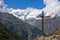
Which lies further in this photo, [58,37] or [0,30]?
[58,37]

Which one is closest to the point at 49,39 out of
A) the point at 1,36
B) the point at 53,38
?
the point at 53,38

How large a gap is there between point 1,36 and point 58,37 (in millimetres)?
21096

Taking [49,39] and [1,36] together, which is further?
[49,39]

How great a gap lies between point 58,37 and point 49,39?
3848 mm

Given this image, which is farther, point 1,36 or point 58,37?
point 58,37

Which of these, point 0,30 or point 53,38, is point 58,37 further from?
point 0,30

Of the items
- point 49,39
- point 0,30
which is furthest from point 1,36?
point 49,39

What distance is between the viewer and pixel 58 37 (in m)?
84.7

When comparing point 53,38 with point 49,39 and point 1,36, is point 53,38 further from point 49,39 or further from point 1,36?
point 1,36

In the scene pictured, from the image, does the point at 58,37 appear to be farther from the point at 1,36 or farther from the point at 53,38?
the point at 1,36

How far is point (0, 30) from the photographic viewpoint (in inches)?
3004

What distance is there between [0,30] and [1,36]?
3.94m

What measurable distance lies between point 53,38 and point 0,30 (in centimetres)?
2080

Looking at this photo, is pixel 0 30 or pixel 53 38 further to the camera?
pixel 53 38
